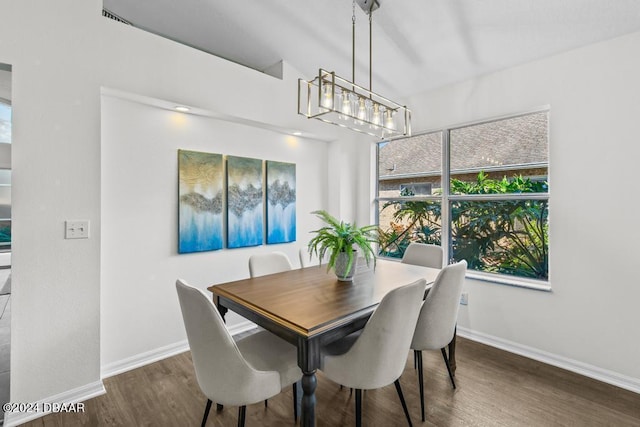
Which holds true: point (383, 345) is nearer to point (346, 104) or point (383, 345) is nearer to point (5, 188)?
point (346, 104)

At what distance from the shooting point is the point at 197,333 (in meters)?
1.38

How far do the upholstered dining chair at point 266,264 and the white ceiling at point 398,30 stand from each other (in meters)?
2.01

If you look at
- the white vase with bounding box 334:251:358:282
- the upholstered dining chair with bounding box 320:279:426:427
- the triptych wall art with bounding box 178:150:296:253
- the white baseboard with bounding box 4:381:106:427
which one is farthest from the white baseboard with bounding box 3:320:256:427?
the upholstered dining chair with bounding box 320:279:426:427

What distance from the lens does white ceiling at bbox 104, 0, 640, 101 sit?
219 centimetres

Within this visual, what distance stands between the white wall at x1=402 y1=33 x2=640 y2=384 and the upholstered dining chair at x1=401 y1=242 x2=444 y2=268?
26.5 inches

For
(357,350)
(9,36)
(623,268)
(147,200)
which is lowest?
(357,350)

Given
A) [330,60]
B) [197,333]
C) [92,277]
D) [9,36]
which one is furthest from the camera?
[330,60]

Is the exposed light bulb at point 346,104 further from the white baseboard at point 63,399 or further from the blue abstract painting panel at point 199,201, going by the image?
the white baseboard at point 63,399

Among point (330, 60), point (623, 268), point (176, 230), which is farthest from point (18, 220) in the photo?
point (623, 268)

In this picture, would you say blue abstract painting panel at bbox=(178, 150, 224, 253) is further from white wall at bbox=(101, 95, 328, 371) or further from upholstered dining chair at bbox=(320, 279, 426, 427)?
upholstered dining chair at bbox=(320, 279, 426, 427)

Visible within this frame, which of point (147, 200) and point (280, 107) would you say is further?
point (280, 107)

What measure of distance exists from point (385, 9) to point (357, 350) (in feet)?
7.79

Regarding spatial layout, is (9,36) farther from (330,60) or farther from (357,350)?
(357,350)

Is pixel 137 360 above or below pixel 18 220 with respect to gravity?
below
